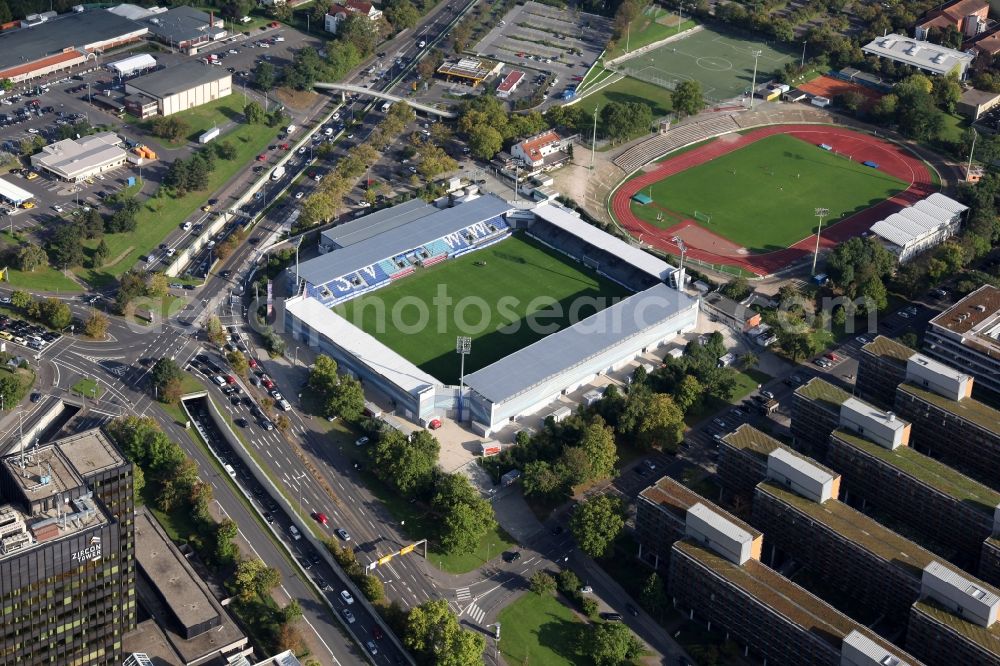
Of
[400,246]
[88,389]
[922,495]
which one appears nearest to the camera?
[922,495]

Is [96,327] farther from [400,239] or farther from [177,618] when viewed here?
[177,618]

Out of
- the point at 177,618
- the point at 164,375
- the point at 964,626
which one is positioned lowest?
the point at 177,618

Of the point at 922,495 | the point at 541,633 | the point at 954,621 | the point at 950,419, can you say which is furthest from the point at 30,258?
the point at 954,621

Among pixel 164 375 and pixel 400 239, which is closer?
pixel 164 375

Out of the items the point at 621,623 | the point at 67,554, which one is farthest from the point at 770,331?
the point at 67,554

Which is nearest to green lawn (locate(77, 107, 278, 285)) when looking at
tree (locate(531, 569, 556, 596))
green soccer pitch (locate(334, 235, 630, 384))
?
green soccer pitch (locate(334, 235, 630, 384))

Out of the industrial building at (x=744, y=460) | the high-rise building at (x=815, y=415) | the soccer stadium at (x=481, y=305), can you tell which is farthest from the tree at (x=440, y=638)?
the high-rise building at (x=815, y=415)

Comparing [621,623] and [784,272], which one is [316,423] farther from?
[784,272]
